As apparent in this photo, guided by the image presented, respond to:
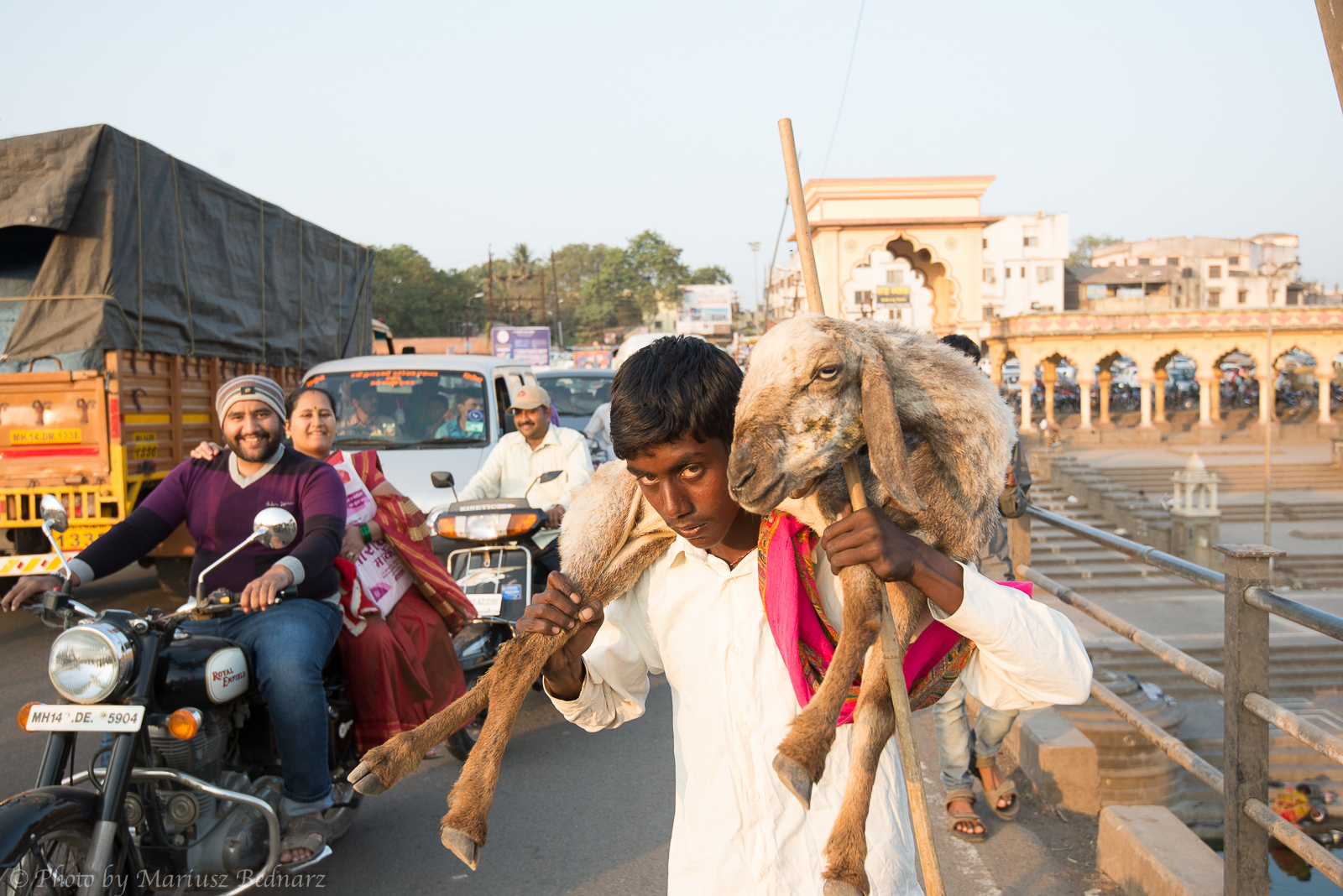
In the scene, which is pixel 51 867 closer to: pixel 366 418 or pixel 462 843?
pixel 462 843

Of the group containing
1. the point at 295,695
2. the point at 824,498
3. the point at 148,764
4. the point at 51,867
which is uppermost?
the point at 824,498

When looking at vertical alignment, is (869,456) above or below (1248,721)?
above

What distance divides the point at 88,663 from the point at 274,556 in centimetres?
95

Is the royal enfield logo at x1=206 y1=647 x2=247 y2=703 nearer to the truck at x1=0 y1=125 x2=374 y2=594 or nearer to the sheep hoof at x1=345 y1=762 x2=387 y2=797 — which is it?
the sheep hoof at x1=345 y1=762 x2=387 y2=797

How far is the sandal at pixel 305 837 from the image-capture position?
341 centimetres

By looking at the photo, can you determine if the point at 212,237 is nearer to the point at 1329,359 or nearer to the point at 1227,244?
the point at 1329,359

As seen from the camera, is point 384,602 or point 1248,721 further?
point 384,602

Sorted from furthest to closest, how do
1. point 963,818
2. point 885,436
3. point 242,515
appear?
point 963,818, point 242,515, point 885,436

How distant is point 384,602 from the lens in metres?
4.21

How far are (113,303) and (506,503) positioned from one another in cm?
431

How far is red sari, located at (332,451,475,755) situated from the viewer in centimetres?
396

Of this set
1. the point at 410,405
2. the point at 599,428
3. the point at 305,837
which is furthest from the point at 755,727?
the point at 599,428

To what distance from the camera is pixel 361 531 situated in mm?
4312

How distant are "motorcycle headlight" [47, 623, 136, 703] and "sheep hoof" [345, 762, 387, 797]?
58.7 inches
